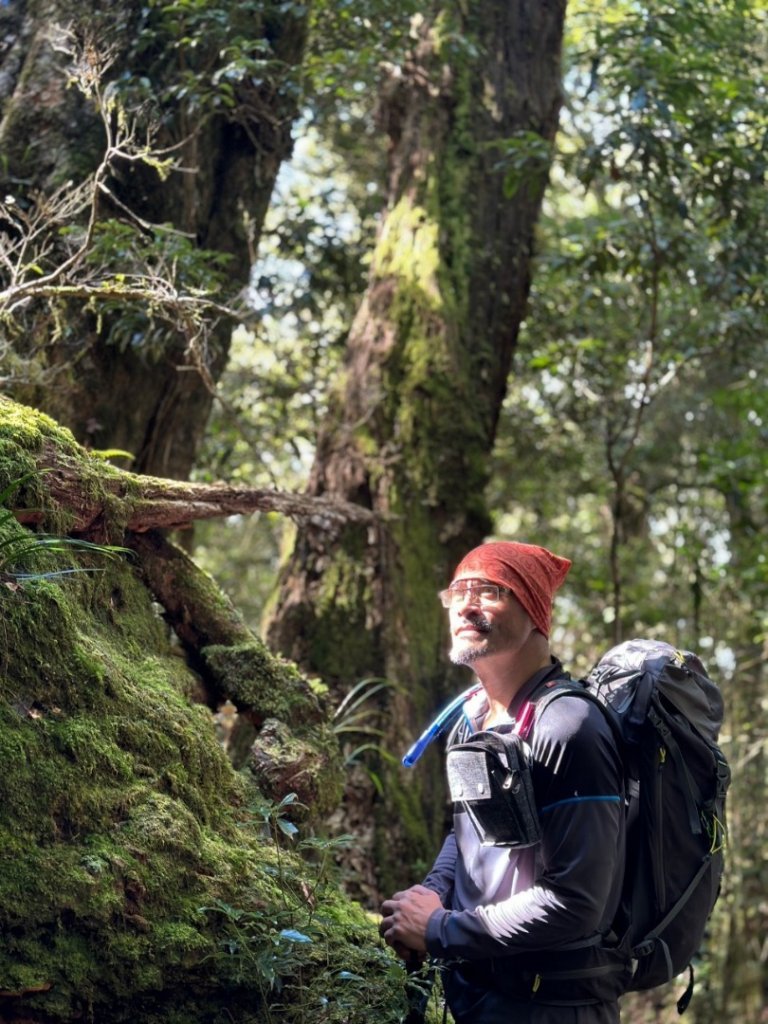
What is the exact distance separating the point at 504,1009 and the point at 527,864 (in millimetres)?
355

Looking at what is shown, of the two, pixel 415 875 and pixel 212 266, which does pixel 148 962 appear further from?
pixel 212 266

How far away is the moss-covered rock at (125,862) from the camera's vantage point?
2.82 m

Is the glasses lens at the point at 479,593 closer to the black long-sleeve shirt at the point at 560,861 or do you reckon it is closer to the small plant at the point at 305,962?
the black long-sleeve shirt at the point at 560,861

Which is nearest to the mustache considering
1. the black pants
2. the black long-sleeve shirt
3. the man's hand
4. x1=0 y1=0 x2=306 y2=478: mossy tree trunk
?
the black long-sleeve shirt

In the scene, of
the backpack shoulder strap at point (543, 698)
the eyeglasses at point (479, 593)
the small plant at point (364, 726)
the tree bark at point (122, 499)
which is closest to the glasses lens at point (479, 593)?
the eyeglasses at point (479, 593)

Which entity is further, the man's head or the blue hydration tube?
the blue hydration tube

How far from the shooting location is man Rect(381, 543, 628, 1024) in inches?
102

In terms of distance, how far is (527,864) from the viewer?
277cm

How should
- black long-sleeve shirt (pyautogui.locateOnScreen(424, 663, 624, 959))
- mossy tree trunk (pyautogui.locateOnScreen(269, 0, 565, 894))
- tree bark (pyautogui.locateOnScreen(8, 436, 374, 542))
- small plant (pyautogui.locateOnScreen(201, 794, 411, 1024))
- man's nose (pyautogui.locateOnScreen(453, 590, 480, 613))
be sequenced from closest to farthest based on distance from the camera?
1. black long-sleeve shirt (pyautogui.locateOnScreen(424, 663, 624, 959))
2. small plant (pyautogui.locateOnScreen(201, 794, 411, 1024))
3. man's nose (pyautogui.locateOnScreen(453, 590, 480, 613))
4. tree bark (pyautogui.locateOnScreen(8, 436, 374, 542))
5. mossy tree trunk (pyautogui.locateOnScreen(269, 0, 565, 894))

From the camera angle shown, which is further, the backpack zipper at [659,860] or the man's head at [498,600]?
the man's head at [498,600]

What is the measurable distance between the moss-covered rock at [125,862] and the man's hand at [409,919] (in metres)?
0.17

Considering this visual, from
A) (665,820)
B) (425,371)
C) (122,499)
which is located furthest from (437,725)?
(425,371)

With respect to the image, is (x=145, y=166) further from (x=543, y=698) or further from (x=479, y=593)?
Answer: (x=543, y=698)

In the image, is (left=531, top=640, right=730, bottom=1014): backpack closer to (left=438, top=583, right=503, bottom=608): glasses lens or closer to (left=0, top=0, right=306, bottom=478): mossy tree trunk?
(left=438, top=583, right=503, bottom=608): glasses lens
